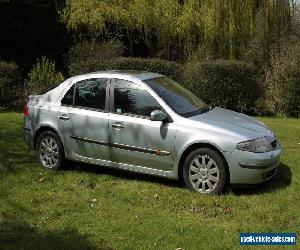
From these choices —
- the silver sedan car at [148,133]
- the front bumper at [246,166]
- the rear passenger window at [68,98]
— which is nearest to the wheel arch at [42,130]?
the silver sedan car at [148,133]

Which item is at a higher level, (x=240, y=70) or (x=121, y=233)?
(x=240, y=70)

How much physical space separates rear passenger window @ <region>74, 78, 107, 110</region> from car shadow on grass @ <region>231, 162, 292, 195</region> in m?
2.31

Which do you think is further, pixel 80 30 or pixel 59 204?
pixel 80 30

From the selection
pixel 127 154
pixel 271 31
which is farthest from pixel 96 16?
pixel 127 154

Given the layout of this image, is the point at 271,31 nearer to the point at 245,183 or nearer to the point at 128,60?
the point at 128,60

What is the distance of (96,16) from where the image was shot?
17.7 meters

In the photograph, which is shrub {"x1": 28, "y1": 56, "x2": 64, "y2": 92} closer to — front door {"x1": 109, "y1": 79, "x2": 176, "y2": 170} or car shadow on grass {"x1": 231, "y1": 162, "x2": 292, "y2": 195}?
front door {"x1": 109, "y1": 79, "x2": 176, "y2": 170}

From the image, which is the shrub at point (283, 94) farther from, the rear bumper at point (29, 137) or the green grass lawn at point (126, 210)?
the rear bumper at point (29, 137)

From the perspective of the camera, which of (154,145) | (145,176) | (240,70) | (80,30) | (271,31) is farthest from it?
(80,30)

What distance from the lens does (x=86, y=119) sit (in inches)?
295

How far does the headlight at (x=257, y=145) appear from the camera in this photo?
6535 mm

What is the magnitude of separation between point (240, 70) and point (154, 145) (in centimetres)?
754

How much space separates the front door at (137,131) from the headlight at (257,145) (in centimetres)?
94

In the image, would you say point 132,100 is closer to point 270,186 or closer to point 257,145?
point 257,145
